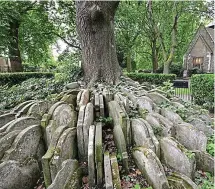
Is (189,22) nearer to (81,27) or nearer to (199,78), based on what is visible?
(199,78)

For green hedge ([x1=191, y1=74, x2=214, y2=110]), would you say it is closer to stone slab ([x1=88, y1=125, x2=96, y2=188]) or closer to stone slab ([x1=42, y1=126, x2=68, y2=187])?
stone slab ([x1=88, y1=125, x2=96, y2=188])

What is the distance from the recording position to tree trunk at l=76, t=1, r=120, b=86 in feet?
15.7


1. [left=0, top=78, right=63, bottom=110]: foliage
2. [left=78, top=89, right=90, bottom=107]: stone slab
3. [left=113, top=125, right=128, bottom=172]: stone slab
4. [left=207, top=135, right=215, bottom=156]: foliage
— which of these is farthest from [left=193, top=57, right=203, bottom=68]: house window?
[left=113, top=125, right=128, bottom=172]: stone slab

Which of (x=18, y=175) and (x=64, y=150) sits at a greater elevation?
(x=64, y=150)

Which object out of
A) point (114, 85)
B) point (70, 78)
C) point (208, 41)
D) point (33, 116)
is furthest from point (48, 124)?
point (208, 41)

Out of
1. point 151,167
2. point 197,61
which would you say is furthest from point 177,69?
point 151,167

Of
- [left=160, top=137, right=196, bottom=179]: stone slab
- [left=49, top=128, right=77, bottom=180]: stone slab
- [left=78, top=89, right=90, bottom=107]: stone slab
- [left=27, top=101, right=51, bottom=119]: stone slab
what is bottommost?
[left=160, top=137, right=196, bottom=179]: stone slab

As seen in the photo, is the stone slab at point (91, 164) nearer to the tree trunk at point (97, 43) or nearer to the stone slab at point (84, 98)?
the stone slab at point (84, 98)

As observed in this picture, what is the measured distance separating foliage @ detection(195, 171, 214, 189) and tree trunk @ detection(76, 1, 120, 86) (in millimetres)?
3232

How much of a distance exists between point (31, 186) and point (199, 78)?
296 inches

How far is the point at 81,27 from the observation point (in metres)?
5.05

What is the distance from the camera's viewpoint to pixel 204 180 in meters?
2.22

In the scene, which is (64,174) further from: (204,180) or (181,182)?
(204,180)

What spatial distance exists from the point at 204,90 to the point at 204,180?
5811 mm
